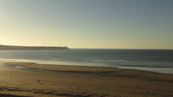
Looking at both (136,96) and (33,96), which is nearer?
(33,96)

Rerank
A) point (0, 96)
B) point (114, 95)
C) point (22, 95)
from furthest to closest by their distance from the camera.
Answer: point (114, 95) → point (22, 95) → point (0, 96)

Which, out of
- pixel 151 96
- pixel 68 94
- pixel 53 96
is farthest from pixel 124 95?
pixel 53 96

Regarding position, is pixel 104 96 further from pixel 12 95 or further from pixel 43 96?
pixel 12 95

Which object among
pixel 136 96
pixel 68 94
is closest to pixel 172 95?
pixel 136 96

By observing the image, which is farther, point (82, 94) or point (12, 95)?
point (82, 94)

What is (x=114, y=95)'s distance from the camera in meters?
14.7

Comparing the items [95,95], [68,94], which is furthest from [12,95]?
[95,95]

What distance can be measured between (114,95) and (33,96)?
19.6ft

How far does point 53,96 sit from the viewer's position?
13.9 m

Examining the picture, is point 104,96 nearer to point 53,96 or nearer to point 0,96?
point 53,96

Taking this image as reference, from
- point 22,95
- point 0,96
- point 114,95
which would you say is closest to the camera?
point 0,96

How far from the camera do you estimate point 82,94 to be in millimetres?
14719

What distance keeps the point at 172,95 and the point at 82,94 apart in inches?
283

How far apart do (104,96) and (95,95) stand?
707 millimetres
